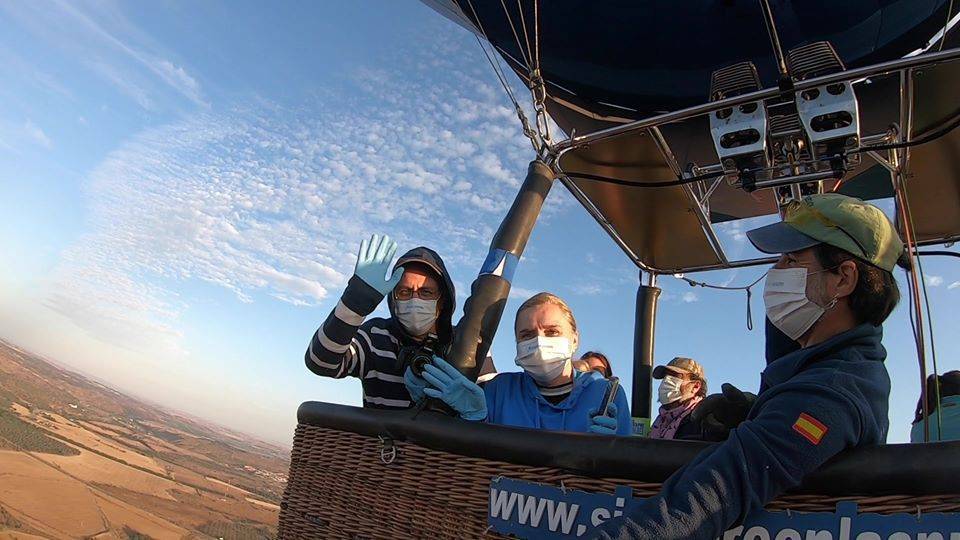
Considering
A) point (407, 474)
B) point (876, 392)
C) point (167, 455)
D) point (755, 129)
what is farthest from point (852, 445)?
point (167, 455)

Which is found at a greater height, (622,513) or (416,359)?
(416,359)

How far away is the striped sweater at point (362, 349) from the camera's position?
136 centimetres

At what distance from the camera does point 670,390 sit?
2764 mm

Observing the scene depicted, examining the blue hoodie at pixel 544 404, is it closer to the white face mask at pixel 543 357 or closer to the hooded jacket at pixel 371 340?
the white face mask at pixel 543 357

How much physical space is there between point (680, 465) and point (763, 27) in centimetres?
244

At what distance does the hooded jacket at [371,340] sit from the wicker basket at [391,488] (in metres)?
0.19

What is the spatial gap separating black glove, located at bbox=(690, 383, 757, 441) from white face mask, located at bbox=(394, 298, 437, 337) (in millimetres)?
843

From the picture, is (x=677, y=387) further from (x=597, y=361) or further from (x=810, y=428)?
(x=810, y=428)

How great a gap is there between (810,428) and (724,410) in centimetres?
26

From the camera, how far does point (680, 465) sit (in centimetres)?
71

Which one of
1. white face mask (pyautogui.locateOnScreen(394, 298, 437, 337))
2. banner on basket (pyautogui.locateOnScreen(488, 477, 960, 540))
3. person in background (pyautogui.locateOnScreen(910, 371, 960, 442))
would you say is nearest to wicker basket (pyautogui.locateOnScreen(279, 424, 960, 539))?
banner on basket (pyautogui.locateOnScreen(488, 477, 960, 540))

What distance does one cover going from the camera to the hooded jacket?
4.47 ft

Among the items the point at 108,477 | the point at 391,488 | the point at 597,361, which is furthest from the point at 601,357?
the point at 108,477

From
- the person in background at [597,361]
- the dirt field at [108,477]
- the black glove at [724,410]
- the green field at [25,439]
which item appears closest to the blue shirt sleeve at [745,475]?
the black glove at [724,410]
